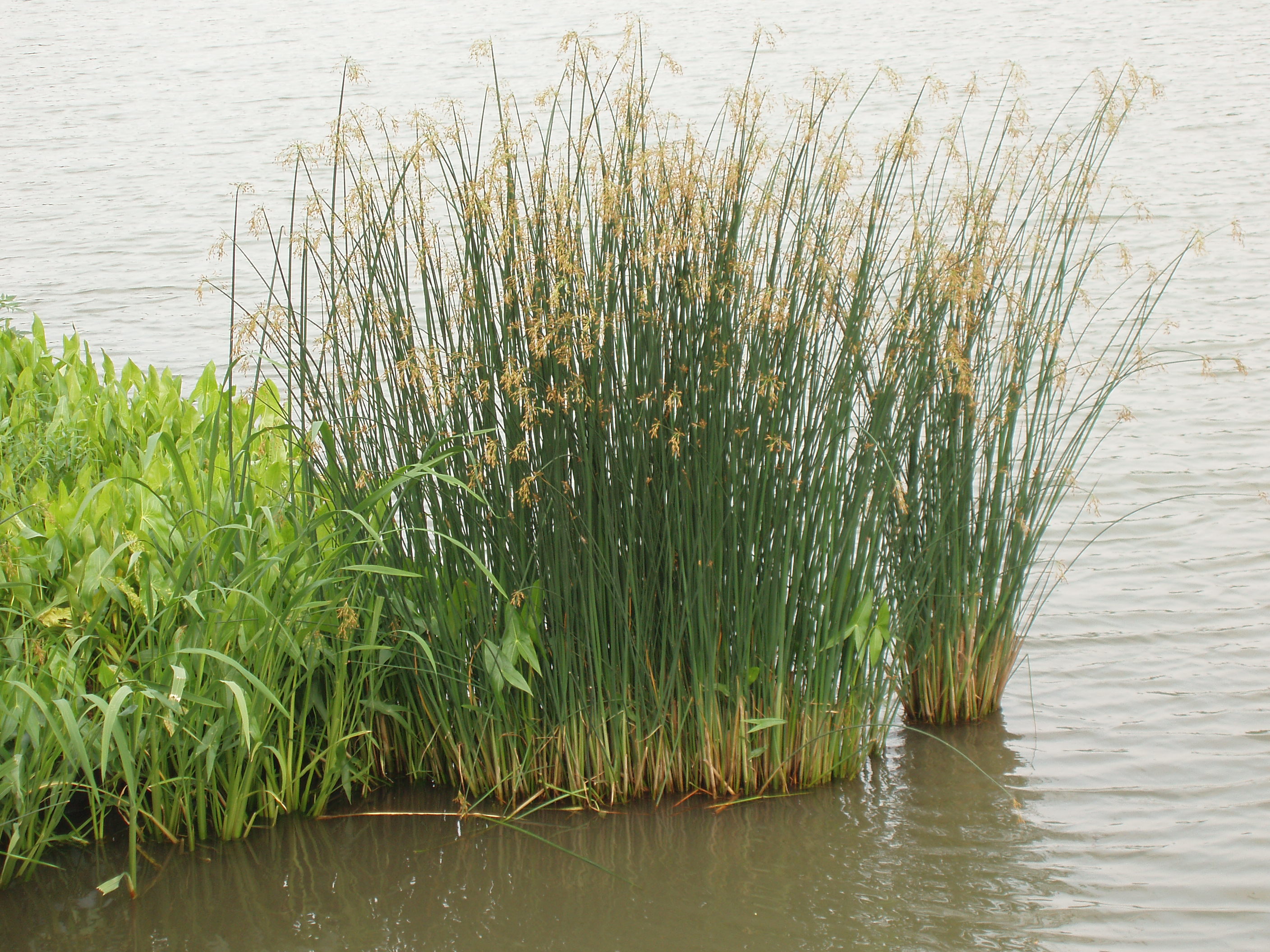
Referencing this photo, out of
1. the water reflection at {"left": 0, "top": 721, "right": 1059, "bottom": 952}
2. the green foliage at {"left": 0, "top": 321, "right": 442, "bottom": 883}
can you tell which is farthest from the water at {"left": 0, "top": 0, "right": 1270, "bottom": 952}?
the green foliage at {"left": 0, "top": 321, "right": 442, "bottom": 883}

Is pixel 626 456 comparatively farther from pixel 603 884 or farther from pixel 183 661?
pixel 183 661

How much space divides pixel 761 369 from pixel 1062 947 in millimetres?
1289

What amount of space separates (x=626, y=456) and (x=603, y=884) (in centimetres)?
90

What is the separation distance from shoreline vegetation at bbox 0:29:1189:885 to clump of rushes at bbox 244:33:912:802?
0.01 metres

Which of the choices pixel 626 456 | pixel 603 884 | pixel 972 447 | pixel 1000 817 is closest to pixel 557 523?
pixel 626 456

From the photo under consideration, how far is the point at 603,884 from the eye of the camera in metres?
2.46

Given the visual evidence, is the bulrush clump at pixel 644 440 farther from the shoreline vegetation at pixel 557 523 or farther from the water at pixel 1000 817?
the water at pixel 1000 817

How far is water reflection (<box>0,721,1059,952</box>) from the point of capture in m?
2.30

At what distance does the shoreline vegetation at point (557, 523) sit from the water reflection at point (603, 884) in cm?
9

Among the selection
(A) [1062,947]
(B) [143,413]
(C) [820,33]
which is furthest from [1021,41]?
(A) [1062,947]

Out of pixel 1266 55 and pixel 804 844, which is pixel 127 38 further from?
pixel 804 844

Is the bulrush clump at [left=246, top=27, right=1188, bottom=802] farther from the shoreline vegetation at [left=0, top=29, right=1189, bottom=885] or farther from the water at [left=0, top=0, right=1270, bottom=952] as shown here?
the water at [left=0, top=0, right=1270, bottom=952]

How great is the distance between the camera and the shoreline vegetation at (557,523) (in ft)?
8.15

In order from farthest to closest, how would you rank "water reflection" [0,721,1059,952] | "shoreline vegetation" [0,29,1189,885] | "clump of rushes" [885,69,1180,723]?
"clump of rushes" [885,69,1180,723] < "shoreline vegetation" [0,29,1189,885] < "water reflection" [0,721,1059,952]
